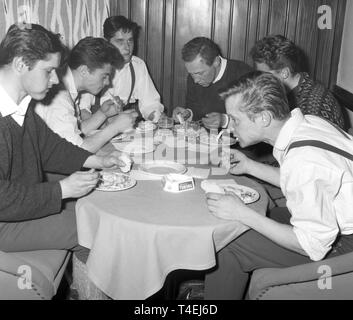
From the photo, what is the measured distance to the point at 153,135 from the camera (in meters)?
2.74

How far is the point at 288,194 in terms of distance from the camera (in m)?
1.50

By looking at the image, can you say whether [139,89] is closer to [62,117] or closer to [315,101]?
[62,117]

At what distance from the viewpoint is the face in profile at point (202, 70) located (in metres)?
3.24

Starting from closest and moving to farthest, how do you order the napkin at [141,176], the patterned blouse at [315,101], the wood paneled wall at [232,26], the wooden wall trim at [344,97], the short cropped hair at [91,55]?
the napkin at [141,176] → the patterned blouse at [315,101] → the short cropped hair at [91,55] → the wooden wall trim at [344,97] → the wood paneled wall at [232,26]

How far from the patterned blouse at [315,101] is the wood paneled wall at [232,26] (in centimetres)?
166

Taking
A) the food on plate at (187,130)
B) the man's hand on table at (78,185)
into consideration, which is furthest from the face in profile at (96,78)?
the man's hand on table at (78,185)

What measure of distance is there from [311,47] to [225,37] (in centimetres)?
91

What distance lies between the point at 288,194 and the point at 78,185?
2.78 feet

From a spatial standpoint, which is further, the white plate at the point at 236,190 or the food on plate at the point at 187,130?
the food on plate at the point at 187,130

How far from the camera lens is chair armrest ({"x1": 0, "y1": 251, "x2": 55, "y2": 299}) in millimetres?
1499

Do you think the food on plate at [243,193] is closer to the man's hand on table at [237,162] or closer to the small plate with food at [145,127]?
the man's hand on table at [237,162]

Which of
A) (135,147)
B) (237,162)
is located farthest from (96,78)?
(237,162)
